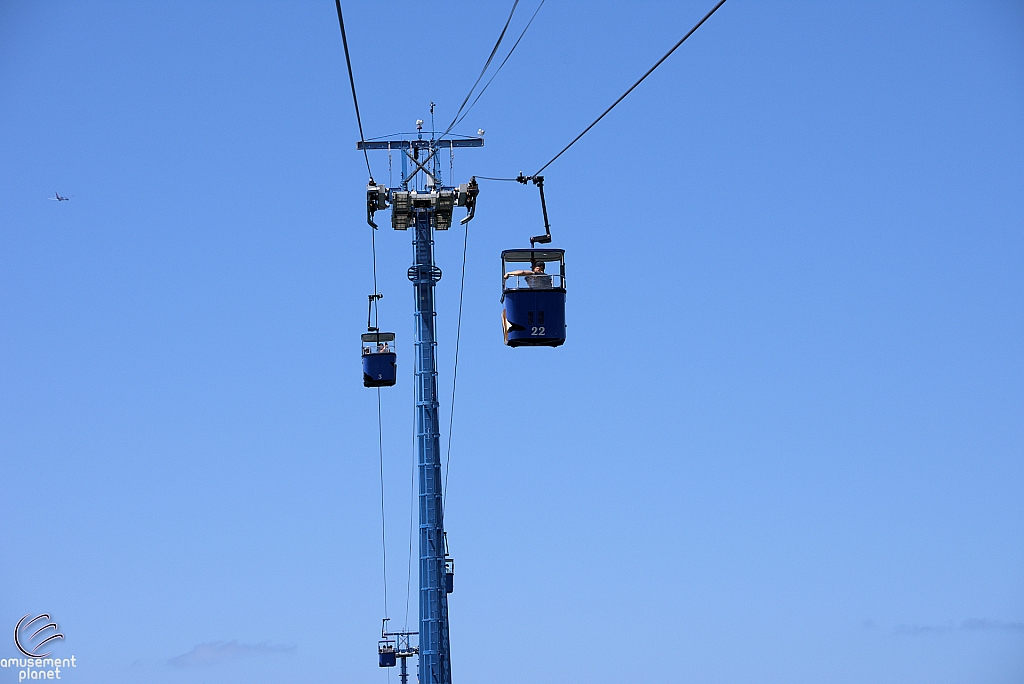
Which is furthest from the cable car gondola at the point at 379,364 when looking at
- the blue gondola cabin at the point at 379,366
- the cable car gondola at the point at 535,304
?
the cable car gondola at the point at 535,304

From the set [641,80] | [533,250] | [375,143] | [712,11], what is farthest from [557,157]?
[375,143]

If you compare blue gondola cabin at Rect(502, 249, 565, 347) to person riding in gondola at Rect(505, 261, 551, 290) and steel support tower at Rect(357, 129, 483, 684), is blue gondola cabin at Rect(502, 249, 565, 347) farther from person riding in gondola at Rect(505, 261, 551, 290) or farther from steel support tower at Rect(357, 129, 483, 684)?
steel support tower at Rect(357, 129, 483, 684)

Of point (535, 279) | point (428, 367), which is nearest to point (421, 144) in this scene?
point (428, 367)

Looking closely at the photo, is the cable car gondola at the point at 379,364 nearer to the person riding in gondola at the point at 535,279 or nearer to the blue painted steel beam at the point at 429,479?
the blue painted steel beam at the point at 429,479

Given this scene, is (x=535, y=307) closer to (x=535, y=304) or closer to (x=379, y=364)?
(x=535, y=304)

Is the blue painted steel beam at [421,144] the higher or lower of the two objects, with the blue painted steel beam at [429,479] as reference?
higher

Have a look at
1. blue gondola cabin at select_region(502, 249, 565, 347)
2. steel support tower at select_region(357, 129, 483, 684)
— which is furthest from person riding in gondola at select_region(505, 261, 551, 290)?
steel support tower at select_region(357, 129, 483, 684)

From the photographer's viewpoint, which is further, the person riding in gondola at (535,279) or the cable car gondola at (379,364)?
the cable car gondola at (379,364)

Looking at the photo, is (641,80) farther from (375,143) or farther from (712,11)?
(375,143)

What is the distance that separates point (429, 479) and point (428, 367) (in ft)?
10.6

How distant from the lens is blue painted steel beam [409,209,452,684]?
33562 millimetres

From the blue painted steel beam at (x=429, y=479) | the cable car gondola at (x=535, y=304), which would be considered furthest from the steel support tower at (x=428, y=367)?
the cable car gondola at (x=535, y=304)

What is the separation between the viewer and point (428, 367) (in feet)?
115

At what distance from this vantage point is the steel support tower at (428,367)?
33719 mm
